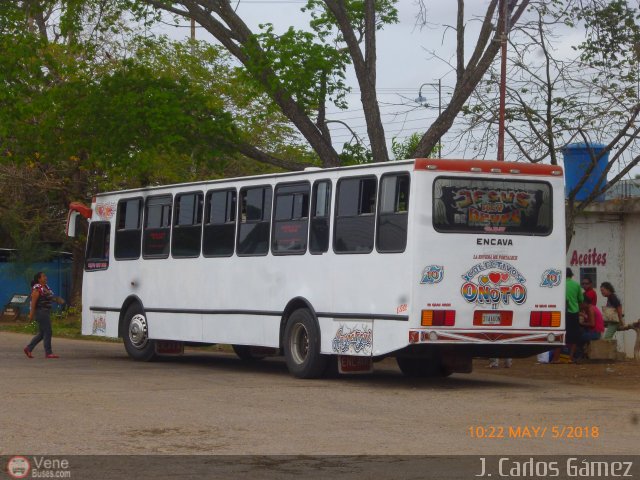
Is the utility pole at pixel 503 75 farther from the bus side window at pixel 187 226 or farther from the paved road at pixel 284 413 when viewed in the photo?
the bus side window at pixel 187 226

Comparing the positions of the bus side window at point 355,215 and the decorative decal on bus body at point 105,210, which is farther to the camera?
the decorative decal on bus body at point 105,210

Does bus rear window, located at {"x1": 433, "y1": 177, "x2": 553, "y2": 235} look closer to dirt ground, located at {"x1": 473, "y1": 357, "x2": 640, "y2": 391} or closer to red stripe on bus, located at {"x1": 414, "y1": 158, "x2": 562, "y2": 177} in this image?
red stripe on bus, located at {"x1": 414, "y1": 158, "x2": 562, "y2": 177}

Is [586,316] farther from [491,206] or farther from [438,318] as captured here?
[438,318]

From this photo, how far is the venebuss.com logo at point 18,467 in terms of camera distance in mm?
9508

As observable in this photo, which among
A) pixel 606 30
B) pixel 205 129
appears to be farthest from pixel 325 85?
pixel 606 30

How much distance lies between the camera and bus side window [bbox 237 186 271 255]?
20203 millimetres

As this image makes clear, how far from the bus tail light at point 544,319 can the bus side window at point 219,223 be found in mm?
5448

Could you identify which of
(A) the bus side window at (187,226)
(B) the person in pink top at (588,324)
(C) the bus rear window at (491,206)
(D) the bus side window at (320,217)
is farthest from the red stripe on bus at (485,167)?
(A) the bus side window at (187,226)

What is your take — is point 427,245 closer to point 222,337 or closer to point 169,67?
point 222,337

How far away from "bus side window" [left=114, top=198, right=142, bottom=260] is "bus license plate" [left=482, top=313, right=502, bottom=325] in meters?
8.19

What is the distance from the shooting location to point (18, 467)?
9.81 metres

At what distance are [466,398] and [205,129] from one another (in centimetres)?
1102

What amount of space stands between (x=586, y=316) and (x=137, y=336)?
7.94 m

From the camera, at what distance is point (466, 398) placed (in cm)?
1609
